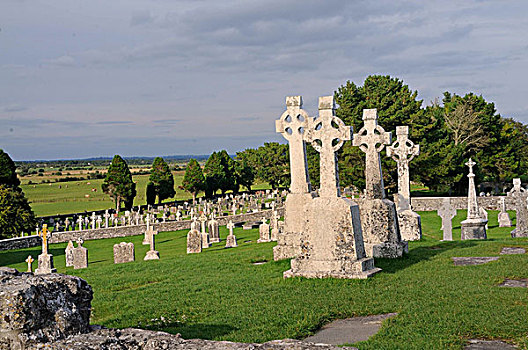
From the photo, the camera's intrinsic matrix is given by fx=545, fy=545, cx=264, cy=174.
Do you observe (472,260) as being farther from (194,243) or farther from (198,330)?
(194,243)

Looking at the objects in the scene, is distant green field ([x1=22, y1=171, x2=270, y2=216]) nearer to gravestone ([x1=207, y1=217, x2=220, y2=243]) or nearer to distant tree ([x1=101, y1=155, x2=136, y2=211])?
distant tree ([x1=101, y1=155, x2=136, y2=211])

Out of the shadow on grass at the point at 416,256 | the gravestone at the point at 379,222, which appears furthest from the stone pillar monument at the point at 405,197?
the gravestone at the point at 379,222

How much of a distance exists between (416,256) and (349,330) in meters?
7.13

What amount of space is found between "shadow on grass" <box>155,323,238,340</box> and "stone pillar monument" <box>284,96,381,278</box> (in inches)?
157

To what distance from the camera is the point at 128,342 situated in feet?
14.7

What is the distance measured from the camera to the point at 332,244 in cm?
1163

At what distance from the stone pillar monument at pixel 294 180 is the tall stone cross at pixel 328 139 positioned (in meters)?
1.82

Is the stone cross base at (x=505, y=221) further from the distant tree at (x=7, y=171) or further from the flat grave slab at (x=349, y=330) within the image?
the distant tree at (x=7, y=171)

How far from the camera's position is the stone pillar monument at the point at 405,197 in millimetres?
18438

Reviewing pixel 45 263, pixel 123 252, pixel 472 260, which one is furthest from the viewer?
pixel 45 263

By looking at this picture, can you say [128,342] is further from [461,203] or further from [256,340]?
[461,203]

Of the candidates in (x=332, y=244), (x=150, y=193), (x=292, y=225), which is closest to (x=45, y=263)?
(x=292, y=225)

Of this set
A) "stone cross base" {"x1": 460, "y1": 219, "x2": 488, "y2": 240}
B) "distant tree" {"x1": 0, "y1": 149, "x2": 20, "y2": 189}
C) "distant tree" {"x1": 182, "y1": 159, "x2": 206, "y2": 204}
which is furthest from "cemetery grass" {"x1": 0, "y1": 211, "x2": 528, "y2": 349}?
"distant tree" {"x1": 182, "y1": 159, "x2": 206, "y2": 204}

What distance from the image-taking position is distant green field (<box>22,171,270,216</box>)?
64.9 metres
